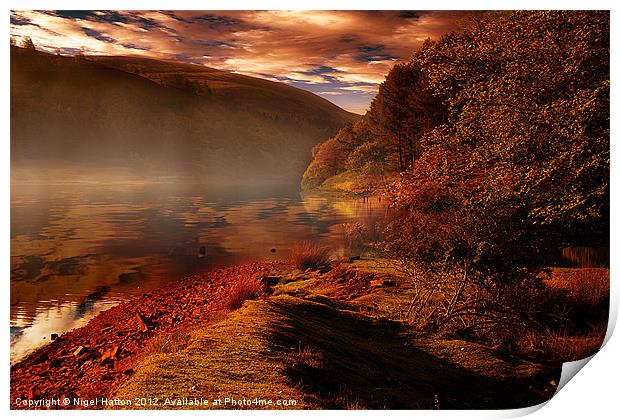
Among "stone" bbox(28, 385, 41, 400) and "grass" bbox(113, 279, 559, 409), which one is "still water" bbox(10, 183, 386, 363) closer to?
"stone" bbox(28, 385, 41, 400)

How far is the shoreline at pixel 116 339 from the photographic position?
5746 millimetres

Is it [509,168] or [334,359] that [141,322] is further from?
[509,168]

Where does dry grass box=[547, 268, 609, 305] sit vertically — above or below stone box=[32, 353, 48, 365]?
above

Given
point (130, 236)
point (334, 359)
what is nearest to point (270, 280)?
point (334, 359)

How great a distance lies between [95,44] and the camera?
6.46m

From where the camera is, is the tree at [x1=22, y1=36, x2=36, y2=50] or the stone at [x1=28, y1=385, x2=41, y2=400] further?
the tree at [x1=22, y1=36, x2=36, y2=50]

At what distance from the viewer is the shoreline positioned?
5.75 metres

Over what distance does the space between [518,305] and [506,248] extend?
2.80 ft

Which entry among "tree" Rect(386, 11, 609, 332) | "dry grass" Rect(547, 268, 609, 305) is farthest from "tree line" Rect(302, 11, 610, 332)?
"dry grass" Rect(547, 268, 609, 305)

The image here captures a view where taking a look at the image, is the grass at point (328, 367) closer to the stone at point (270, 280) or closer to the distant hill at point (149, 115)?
the stone at point (270, 280)

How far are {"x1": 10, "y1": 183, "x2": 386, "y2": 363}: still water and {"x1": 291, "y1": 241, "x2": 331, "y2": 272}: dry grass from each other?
95 mm

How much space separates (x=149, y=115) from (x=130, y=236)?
5.29 feet
